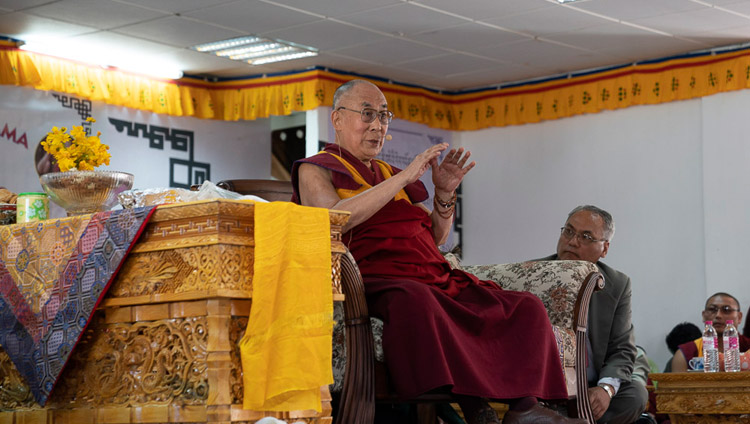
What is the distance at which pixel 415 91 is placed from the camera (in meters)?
8.13

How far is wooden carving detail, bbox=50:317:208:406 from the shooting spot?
88.8 inches

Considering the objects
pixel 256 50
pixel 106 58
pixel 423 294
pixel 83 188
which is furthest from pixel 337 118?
pixel 106 58

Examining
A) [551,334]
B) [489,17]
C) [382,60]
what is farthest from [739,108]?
[551,334]

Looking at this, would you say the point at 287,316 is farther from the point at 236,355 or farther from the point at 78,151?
the point at 78,151

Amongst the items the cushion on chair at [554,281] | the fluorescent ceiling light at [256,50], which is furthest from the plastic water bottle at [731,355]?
the fluorescent ceiling light at [256,50]

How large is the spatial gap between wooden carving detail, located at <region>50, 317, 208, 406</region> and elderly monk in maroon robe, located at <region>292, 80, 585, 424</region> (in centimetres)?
64

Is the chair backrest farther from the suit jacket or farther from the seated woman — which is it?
the seated woman

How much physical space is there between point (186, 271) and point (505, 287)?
1.78 metres

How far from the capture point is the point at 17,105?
22.0 ft

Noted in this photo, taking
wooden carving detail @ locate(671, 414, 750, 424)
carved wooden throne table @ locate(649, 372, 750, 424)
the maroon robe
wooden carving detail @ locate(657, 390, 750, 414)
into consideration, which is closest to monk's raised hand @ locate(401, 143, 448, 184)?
the maroon robe

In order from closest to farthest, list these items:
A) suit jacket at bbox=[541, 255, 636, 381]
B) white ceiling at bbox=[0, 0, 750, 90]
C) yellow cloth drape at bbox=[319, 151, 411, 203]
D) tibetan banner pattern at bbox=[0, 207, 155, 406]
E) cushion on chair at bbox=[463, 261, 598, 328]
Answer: tibetan banner pattern at bbox=[0, 207, 155, 406], yellow cloth drape at bbox=[319, 151, 411, 203], cushion on chair at bbox=[463, 261, 598, 328], suit jacket at bbox=[541, 255, 636, 381], white ceiling at bbox=[0, 0, 750, 90]

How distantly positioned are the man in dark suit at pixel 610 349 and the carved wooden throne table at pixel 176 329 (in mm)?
1670

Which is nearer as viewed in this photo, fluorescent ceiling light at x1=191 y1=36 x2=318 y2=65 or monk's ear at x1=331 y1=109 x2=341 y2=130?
monk's ear at x1=331 y1=109 x2=341 y2=130

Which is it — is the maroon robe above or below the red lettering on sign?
below
